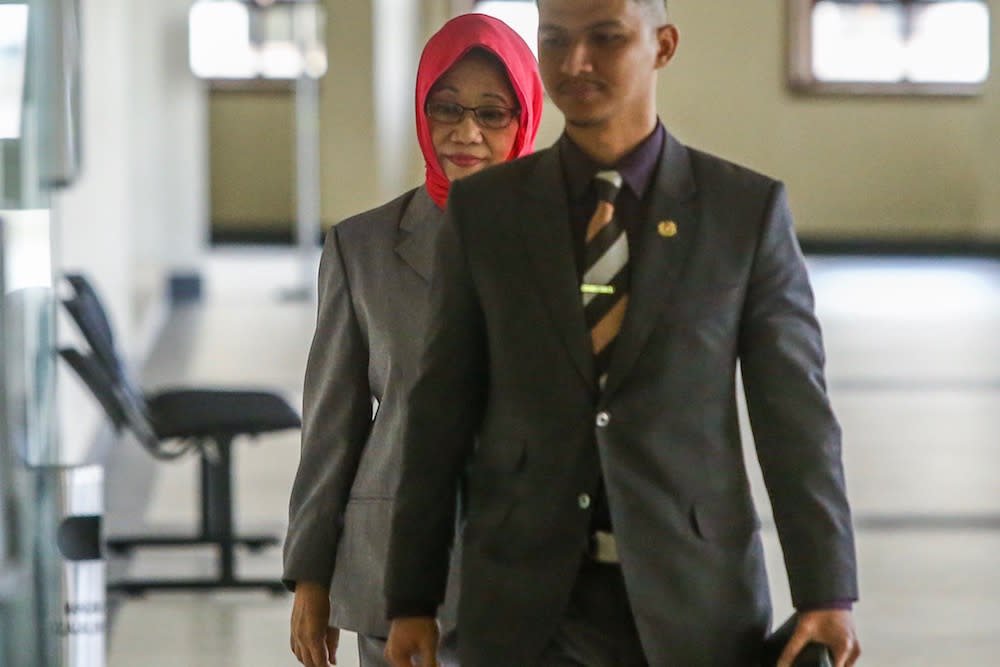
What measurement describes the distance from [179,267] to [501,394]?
1101 cm

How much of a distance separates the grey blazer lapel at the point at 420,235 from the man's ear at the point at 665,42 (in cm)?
53

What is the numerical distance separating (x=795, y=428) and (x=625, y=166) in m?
0.32

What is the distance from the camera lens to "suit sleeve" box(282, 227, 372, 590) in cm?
240

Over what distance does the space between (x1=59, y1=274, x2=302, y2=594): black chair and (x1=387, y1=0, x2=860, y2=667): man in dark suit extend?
10.9 ft

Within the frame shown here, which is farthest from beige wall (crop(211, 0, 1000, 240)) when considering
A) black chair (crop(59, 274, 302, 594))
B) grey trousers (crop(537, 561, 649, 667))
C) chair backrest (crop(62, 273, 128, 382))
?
grey trousers (crop(537, 561, 649, 667))

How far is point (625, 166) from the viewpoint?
1.92 metres

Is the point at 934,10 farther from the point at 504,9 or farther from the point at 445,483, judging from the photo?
the point at 445,483

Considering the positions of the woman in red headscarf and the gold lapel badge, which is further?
the woman in red headscarf

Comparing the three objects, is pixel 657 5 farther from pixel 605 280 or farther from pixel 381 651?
pixel 381 651

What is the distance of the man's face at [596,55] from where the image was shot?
72.6 inches

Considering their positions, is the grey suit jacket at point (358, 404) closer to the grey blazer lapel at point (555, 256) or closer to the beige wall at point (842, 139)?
the grey blazer lapel at point (555, 256)

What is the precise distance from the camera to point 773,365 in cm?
186

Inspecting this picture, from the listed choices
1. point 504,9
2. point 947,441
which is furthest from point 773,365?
point 504,9

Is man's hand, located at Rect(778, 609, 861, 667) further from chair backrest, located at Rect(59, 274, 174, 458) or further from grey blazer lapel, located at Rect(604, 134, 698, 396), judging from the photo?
chair backrest, located at Rect(59, 274, 174, 458)
